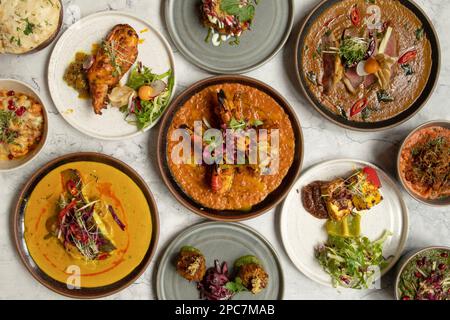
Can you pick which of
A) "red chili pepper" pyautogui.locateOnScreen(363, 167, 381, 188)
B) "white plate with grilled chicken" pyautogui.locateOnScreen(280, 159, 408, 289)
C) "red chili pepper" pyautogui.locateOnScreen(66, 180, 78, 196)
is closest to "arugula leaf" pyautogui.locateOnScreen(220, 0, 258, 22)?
"white plate with grilled chicken" pyautogui.locateOnScreen(280, 159, 408, 289)

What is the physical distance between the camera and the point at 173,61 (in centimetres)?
391

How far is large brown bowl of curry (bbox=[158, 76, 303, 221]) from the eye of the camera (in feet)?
12.8

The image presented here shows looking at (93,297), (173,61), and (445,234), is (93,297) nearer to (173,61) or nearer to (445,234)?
(173,61)

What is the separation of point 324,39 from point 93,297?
9.57ft

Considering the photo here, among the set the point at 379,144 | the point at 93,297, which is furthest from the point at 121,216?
the point at 379,144

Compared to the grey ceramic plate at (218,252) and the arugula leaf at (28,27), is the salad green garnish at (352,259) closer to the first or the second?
the grey ceramic plate at (218,252)

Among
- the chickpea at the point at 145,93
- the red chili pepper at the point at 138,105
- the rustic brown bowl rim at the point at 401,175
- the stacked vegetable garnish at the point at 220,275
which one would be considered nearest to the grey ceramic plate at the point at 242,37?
the chickpea at the point at 145,93

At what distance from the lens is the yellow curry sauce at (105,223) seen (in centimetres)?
393

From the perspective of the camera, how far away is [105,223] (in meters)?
3.97

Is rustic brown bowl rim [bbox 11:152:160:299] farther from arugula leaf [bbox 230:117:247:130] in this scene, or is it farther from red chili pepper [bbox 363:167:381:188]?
red chili pepper [bbox 363:167:381:188]

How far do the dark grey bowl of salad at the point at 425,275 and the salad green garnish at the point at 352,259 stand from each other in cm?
20

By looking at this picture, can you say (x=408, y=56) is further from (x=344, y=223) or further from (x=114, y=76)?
(x=114, y=76)

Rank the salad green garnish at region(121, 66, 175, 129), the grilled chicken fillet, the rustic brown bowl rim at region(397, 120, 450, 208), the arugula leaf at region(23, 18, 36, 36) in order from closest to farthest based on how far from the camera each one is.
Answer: the arugula leaf at region(23, 18, 36, 36), the grilled chicken fillet, the salad green garnish at region(121, 66, 175, 129), the rustic brown bowl rim at region(397, 120, 450, 208)

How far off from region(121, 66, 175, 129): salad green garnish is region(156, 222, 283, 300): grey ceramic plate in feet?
3.29
